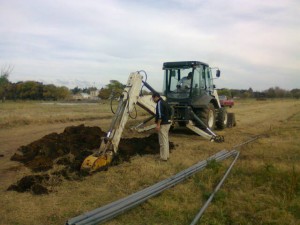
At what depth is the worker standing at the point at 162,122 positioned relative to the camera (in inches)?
392

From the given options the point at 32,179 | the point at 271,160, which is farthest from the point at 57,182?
the point at 271,160

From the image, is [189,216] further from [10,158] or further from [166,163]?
[10,158]

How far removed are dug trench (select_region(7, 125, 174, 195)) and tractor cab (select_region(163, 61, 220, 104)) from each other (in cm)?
249

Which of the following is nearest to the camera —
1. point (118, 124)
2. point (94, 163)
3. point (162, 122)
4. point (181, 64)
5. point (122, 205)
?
point (122, 205)

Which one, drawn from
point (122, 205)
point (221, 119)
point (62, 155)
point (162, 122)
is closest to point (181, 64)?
point (221, 119)

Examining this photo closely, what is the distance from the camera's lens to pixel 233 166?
29.5 feet

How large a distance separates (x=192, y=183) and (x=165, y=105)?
296 cm

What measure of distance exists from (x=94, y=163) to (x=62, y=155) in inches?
79.9

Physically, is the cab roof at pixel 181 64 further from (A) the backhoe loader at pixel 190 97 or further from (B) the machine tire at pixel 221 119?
(B) the machine tire at pixel 221 119

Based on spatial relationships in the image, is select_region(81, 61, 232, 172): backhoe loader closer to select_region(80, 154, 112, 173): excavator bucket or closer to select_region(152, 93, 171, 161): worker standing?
select_region(152, 93, 171, 161): worker standing

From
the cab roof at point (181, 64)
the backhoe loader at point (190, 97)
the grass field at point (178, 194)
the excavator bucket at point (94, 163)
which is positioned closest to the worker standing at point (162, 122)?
the grass field at point (178, 194)

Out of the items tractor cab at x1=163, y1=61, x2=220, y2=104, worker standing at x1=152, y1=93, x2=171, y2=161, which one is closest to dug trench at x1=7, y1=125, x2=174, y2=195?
worker standing at x1=152, y1=93, x2=171, y2=161

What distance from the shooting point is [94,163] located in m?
8.42

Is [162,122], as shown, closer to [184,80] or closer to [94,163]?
[94,163]
